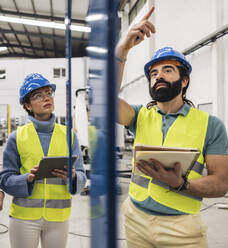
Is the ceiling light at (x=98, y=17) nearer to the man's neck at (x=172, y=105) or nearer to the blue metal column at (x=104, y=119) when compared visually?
the blue metal column at (x=104, y=119)

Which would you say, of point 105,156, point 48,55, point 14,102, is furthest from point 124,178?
point 48,55

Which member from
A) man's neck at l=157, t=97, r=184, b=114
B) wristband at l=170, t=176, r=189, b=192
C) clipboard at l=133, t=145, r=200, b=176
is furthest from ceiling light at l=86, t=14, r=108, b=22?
man's neck at l=157, t=97, r=184, b=114

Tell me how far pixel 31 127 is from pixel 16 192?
1.24 ft

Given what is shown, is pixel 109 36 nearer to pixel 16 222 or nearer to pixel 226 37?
pixel 16 222

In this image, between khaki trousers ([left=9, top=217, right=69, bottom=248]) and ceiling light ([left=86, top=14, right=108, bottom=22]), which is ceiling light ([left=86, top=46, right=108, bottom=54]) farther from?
khaki trousers ([left=9, top=217, right=69, bottom=248])

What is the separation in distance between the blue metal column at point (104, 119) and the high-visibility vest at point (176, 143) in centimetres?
81

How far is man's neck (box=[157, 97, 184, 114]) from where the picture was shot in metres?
1.19

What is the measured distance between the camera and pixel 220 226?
3363 mm

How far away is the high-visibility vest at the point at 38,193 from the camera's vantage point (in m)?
1.39

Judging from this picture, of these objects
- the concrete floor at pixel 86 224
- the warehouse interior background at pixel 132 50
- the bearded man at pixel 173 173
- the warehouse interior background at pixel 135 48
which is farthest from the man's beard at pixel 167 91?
the concrete floor at pixel 86 224

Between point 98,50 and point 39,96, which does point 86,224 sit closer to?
point 39,96

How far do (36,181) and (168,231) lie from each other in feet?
2.53

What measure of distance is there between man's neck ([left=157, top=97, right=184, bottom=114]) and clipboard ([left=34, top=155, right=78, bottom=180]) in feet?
1.61

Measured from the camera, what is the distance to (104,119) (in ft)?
0.83
